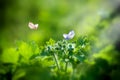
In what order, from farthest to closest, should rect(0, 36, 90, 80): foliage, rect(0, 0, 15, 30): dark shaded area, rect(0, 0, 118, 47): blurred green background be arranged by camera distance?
rect(0, 0, 15, 30): dark shaded area
rect(0, 0, 118, 47): blurred green background
rect(0, 36, 90, 80): foliage

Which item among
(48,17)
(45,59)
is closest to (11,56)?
(45,59)

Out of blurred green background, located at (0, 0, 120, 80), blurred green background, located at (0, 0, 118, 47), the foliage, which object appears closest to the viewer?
the foliage

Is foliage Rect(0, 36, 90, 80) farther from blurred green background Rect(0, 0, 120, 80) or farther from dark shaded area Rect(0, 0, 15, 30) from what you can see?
dark shaded area Rect(0, 0, 15, 30)

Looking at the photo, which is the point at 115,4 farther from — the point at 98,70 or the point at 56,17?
the point at 98,70

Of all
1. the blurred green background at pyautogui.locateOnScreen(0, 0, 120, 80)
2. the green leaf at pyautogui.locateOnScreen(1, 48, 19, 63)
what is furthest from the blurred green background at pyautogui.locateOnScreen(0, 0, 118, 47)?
the green leaf at pyautogui.locateOnScreen(1, 48, 19, 63)

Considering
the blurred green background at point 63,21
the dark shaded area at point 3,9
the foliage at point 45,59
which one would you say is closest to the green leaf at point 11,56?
the foliage at point 45,59

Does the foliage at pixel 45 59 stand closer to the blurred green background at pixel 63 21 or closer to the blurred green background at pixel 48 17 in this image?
the blurred green background at pixel 63 21

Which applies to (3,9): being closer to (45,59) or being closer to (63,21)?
(63,21)

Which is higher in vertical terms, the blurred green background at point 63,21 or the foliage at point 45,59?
the blurred green background at point 63,21

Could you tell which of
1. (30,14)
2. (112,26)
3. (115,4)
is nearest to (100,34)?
(112,26)

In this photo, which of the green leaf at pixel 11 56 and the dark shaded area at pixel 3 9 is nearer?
the green leaf at pixel 11 56
